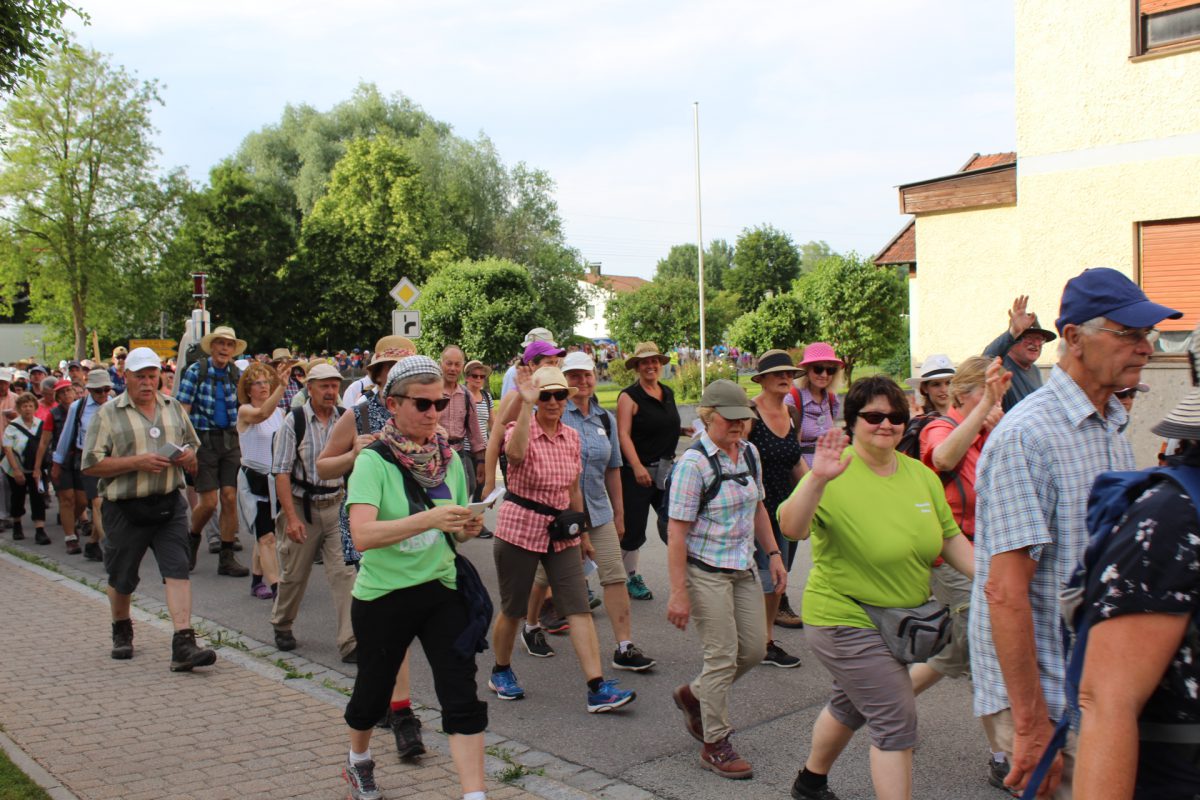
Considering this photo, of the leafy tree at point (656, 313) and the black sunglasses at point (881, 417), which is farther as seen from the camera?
the leafy tree at point (656, 313)

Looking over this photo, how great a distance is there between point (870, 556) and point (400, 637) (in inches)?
76.8

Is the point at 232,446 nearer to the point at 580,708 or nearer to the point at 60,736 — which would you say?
the point at 60,736

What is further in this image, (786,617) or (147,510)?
(786,617)

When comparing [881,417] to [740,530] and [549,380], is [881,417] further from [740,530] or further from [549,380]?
[549,380]

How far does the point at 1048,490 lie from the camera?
2635mm

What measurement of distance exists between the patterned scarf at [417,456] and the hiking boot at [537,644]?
2.77 meters

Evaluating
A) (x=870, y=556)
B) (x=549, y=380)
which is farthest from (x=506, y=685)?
(x=870, y=556)

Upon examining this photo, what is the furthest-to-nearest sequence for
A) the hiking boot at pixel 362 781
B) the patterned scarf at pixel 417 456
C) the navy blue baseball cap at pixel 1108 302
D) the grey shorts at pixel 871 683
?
the hiking boot at pixel 362 781 < the patterned scarf at pixel 417 456 < the grey shorts at pixel 871 683 < the navy blue baseball cap at pixel 1108 302

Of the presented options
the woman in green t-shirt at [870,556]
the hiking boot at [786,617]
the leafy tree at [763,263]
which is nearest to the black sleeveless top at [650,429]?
the hiking boot at [786,617]

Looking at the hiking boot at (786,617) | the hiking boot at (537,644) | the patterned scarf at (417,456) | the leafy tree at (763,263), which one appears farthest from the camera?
the leafy tree at (763,263)

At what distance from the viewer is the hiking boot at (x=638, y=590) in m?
8.24

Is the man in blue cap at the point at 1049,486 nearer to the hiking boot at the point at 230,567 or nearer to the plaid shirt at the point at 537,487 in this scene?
the plaid shirt at the point at 537,487

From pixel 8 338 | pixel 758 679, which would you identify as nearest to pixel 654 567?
pixel 758 679

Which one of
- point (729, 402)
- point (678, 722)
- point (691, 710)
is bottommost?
point (678, 722)
